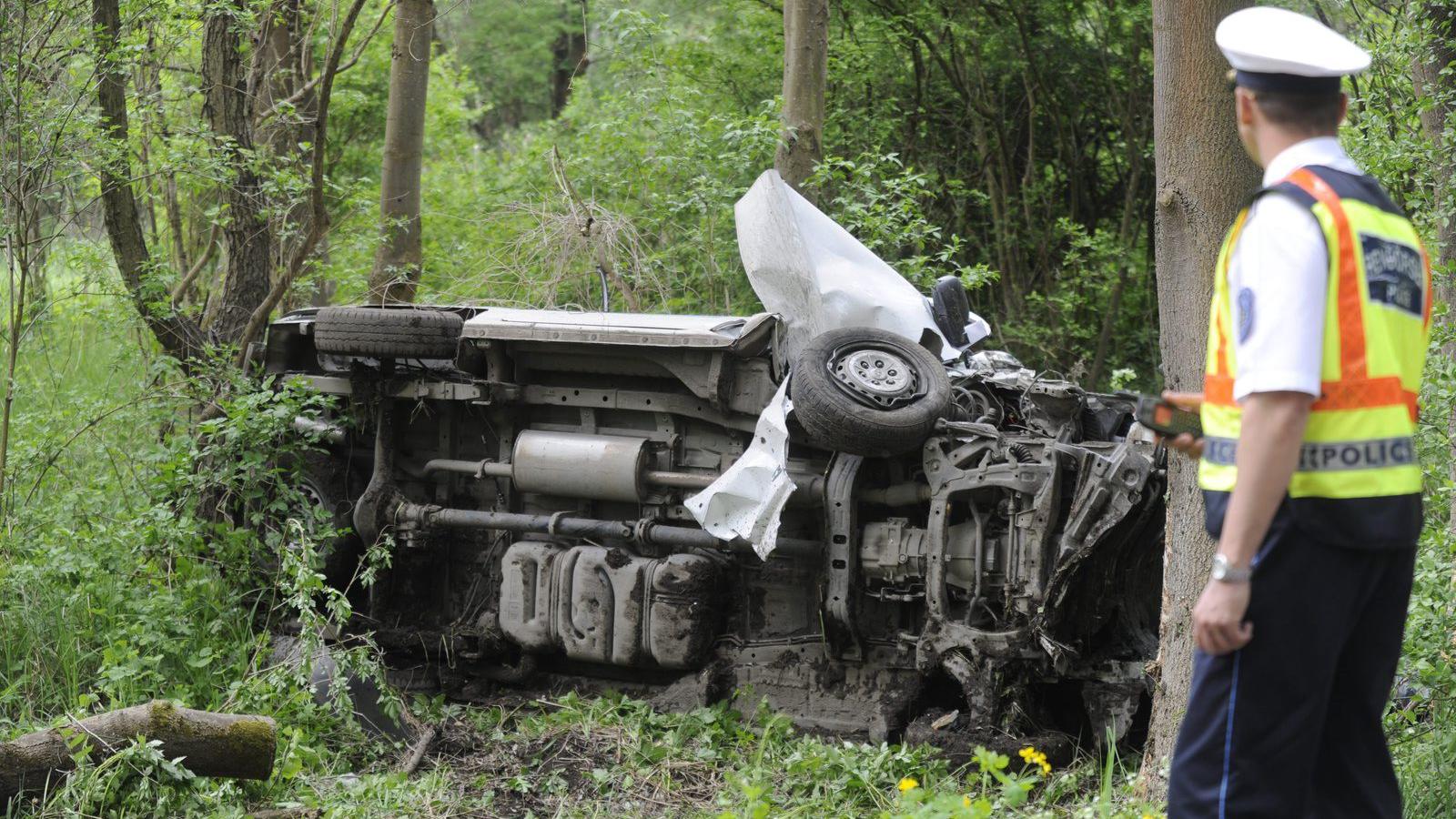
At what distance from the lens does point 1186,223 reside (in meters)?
4.51

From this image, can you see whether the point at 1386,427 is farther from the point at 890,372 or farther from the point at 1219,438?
the point at 890,372

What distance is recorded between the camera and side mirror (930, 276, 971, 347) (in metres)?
6.90

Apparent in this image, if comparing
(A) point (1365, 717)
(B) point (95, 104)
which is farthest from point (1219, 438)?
(B) point (95, 104)

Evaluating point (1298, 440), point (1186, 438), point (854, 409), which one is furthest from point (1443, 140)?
point (1298, 440)

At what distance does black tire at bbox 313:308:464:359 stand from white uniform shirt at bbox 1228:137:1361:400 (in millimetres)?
4909

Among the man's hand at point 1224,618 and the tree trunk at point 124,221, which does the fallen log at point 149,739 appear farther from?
the man's hand at point 1224,618

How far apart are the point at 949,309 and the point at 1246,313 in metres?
4.27

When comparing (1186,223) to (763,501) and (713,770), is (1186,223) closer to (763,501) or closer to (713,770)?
(763,501)

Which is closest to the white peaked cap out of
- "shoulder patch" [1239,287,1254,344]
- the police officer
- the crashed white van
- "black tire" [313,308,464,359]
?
the police officer

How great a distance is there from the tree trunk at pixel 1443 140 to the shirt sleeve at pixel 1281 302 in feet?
9.62

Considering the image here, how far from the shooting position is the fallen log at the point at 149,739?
4840 mm

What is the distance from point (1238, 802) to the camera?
270 cm

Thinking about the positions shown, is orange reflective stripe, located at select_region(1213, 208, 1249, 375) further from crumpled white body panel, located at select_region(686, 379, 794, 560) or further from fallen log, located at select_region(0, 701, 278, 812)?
fallen log, located at select_region(0, 701, 278, 812)

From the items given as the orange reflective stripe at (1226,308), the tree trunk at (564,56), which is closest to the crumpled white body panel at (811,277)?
the orange reflective stripe at (1226,308)
